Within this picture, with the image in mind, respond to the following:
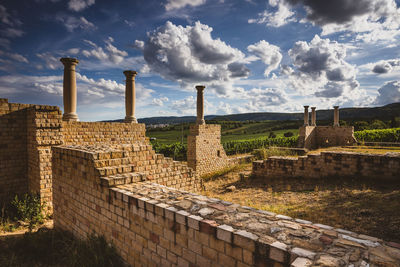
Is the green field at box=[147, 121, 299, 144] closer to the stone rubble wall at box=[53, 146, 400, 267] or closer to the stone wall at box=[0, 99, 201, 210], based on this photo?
the stone wall at box=[0, 99, 201, 210]

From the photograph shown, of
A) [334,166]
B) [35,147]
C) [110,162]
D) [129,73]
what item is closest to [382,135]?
[334,166]

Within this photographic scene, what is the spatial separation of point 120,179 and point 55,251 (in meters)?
2.47

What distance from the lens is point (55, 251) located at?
15.5ft

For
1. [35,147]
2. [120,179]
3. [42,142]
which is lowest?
[120,179]

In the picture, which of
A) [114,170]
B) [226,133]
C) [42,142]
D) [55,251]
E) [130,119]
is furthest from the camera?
[226,133]

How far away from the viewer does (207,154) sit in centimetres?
1592

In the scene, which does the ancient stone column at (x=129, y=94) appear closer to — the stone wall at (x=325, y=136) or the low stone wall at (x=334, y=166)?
the low stone wall at (x=334, y=166)

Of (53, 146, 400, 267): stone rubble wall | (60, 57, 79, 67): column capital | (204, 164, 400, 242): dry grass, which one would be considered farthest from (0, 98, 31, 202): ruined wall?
(204, 164, 400, 242): dry grass

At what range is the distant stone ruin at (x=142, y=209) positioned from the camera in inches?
78.7

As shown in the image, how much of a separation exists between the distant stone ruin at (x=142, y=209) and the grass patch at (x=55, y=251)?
8.7 inches

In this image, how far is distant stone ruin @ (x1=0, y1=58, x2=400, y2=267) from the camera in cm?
200

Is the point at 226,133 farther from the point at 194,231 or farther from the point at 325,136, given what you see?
the point at 194,231

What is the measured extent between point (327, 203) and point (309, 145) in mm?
20198

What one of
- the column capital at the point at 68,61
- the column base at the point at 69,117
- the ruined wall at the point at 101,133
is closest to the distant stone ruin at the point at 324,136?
the ruined wall at the point at 101,133
